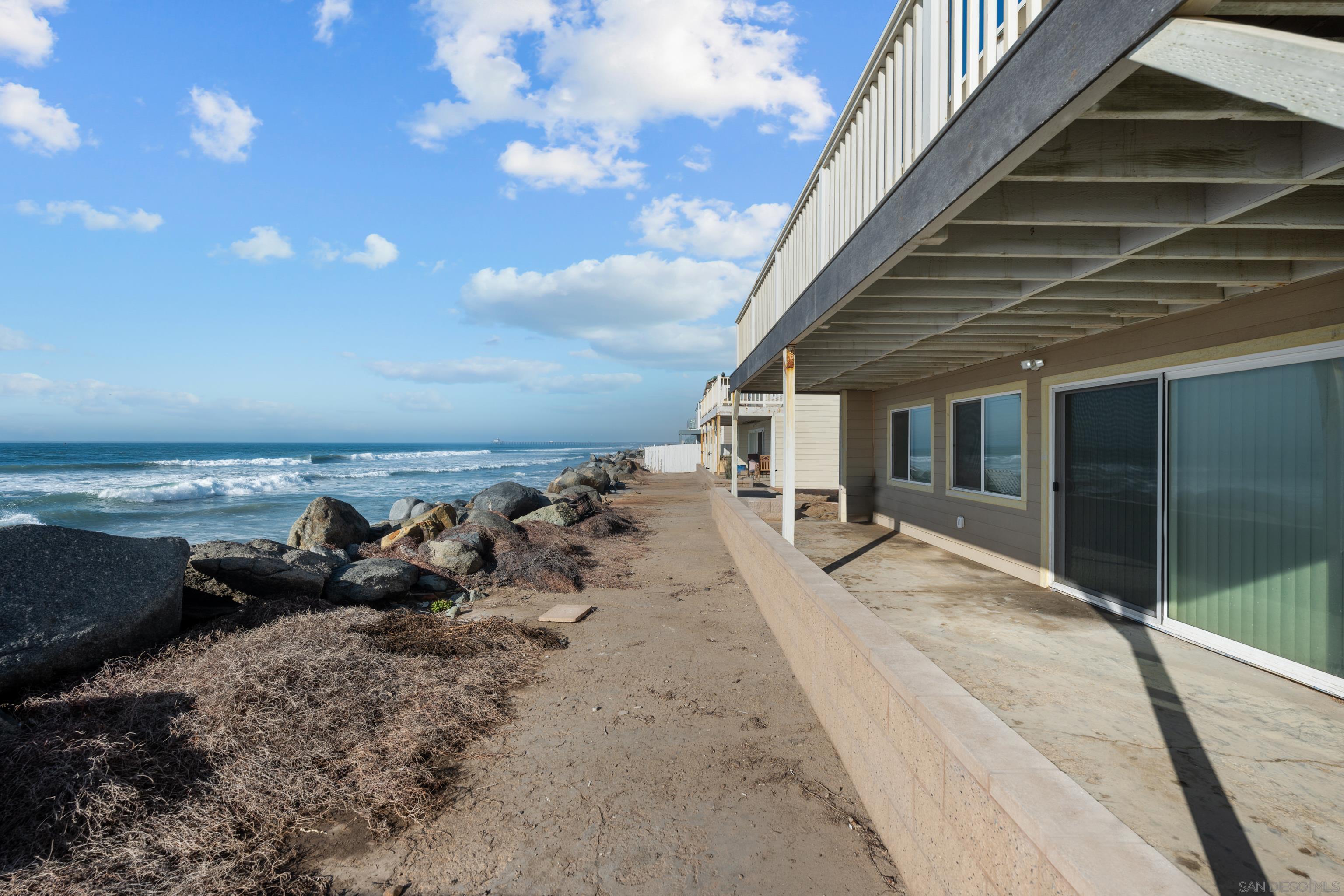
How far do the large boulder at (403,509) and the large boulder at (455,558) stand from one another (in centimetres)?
828

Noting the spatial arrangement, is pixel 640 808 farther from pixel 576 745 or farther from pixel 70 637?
pixel 70 637

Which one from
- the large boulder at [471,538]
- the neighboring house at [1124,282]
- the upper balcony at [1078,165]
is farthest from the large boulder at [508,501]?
the upper balcony at [1078,165]

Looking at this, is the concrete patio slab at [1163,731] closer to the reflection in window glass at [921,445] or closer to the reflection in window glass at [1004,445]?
the reflection in window glass at [1004,445]

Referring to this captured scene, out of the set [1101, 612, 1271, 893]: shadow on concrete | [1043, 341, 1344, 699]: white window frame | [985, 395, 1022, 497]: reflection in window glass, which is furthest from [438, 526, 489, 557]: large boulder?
→ [1101, 612, 1271, 893]: shadow on concrete

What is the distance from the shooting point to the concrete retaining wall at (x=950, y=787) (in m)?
1.59

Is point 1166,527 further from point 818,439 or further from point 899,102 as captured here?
point 818,439

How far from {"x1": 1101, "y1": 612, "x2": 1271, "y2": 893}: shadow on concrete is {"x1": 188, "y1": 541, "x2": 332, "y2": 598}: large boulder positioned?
674 centimetres

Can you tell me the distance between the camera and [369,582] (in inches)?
275

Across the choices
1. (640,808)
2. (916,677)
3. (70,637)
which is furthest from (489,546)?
(916,677)

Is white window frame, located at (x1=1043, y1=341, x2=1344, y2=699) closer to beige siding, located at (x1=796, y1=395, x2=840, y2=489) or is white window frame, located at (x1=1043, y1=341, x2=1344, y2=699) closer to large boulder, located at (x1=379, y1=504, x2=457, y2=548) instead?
large boulder, located at (x1=379, y1=504, x2=457, y2=548)

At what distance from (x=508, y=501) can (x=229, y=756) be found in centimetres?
1063

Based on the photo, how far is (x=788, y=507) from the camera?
260 inches

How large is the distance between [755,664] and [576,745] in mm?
1752

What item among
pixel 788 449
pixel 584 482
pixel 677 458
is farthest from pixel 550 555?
pixel 677 458
